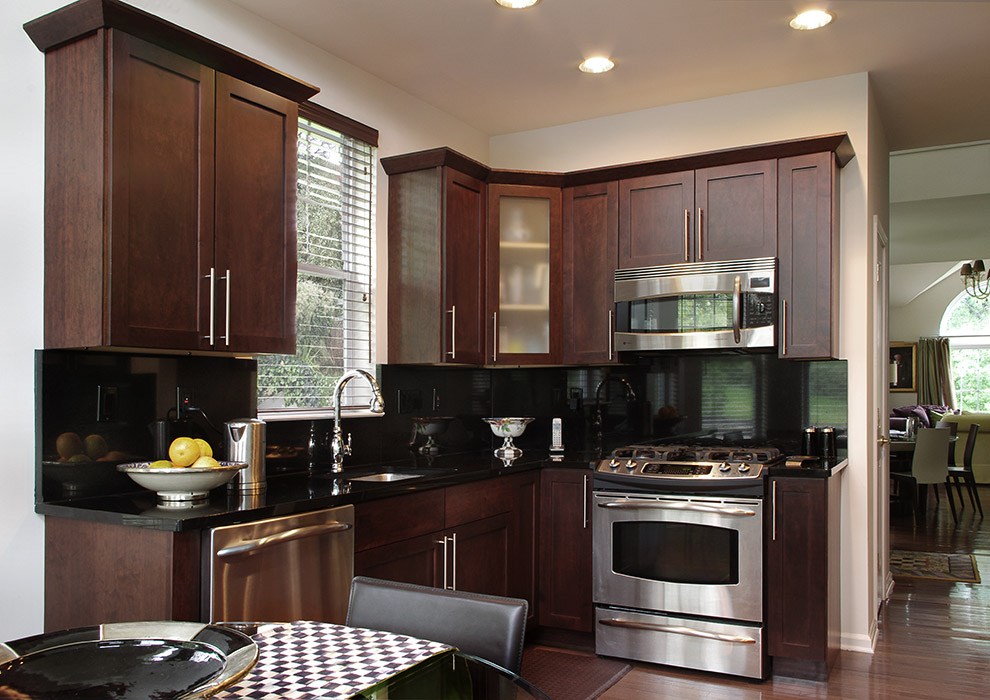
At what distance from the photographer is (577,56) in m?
3.61

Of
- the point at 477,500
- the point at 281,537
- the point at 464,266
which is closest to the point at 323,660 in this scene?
the point at 281,537

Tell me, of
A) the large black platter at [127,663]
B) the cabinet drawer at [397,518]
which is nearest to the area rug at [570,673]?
the cabinet drawer at [397,518]

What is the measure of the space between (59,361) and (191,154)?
0.74 meters

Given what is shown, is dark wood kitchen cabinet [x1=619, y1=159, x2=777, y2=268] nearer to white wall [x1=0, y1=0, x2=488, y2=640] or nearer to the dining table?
white wall [x1=0, y1=0, x2=488, y2=640]

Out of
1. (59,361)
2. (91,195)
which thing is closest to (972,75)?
(91,195)

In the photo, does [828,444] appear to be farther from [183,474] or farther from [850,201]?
[183,474]

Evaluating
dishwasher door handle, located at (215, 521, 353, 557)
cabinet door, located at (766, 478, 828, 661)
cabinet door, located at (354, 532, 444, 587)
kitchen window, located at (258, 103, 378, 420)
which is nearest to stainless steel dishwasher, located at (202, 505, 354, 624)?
dishwasher door handle, located at (215, 521, 353, 557)

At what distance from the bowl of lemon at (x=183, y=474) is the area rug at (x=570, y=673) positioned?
1649mm

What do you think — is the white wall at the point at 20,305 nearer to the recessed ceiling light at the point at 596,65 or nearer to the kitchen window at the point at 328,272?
the kitchen window at the point at 328,272

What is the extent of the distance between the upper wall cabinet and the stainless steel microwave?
1.98m

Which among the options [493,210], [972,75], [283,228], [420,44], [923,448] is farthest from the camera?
[923,448]

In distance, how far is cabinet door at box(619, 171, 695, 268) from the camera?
394 centimetres

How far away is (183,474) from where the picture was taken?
2.27 meters

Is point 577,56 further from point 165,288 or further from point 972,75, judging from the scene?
point 165,288
